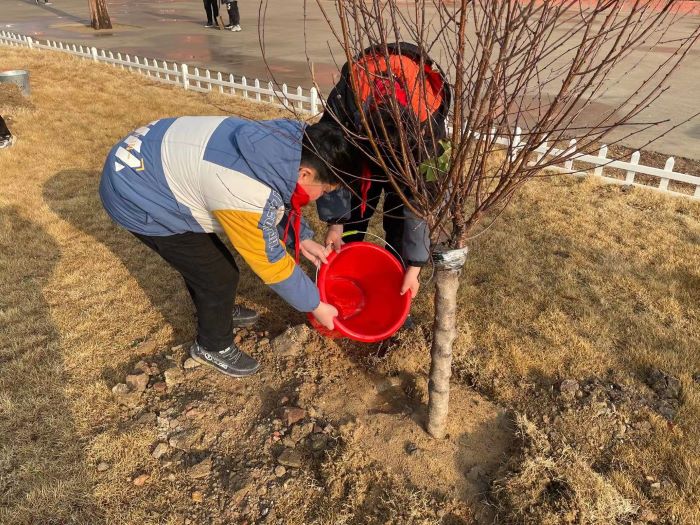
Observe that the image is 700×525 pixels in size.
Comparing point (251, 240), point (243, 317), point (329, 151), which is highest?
point (329, 151)

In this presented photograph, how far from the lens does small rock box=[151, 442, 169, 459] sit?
7.57 ft

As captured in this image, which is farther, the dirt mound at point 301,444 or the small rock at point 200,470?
the small rock at point 200,470

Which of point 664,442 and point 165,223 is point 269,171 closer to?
point 165,223

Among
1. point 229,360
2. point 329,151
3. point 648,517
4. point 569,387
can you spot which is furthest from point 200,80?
point 648,517

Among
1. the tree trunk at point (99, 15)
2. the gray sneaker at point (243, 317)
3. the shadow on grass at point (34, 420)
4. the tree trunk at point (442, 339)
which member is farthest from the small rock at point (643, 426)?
the tree trunk at point (99, 15)

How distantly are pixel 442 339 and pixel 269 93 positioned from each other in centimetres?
681

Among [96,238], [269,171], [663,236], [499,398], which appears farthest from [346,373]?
[663,236]

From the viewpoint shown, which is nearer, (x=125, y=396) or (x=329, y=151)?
(x=329, y=151)

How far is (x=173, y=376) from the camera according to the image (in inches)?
106

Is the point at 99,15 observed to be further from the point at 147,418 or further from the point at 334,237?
the point at 147,418

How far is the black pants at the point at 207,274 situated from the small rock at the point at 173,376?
→ 19 cm

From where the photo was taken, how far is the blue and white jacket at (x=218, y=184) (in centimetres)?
189

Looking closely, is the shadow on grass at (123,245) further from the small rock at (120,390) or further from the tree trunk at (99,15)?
the tree trunk at (99,15)

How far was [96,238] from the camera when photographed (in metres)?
4.16
